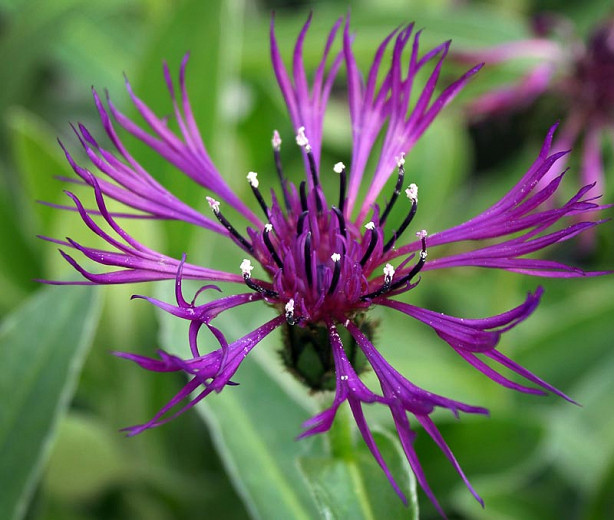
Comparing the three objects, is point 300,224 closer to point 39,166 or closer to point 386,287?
point 386,287

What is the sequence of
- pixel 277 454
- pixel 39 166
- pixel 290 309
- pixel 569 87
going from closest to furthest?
pixel 290 309 < pixel 277 454 < pixel 39 166 < pixel 569 87

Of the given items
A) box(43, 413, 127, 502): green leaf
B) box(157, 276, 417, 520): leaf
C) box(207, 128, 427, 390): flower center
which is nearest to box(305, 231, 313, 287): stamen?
box(207, 128, 427, 390): flower center

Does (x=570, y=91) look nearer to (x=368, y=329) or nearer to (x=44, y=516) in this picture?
(x=368, y=329)

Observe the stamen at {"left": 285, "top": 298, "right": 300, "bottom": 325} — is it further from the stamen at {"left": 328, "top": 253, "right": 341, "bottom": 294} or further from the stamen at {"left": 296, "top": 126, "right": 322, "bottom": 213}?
the stamen at {"left": 296, "top": 126, "right": 322, "bottom": 213}

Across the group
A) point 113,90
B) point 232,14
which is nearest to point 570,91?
point 232,14

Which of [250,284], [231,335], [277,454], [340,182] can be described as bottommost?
[277,454]

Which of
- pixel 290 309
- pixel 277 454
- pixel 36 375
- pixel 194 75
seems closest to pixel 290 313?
pixel 290 309
